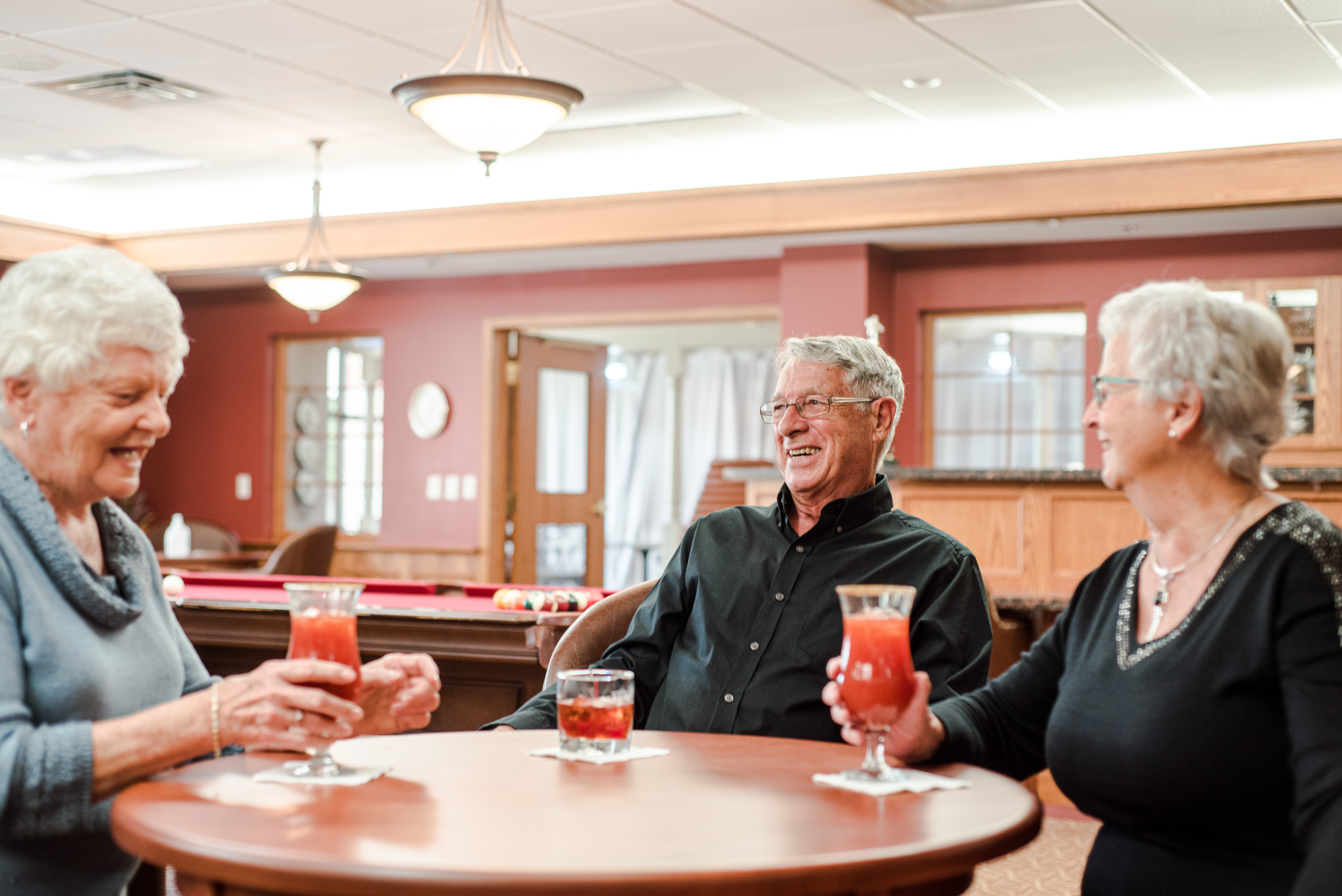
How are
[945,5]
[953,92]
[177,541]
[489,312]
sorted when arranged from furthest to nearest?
1. [489,312]
2. [177,541]
3. [953,92]
4. [945,5]

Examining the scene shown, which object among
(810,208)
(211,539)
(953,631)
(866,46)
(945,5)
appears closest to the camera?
(953,631)

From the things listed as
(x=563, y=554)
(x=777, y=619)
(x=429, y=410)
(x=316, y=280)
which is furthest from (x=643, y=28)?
(x=563, y=554)

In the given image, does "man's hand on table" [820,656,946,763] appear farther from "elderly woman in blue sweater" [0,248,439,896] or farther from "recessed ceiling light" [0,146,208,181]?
"recessed ceiling light" [0,146,208,181]

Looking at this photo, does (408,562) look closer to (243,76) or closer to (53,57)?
(243,76)

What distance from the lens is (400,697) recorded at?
1.71 meters

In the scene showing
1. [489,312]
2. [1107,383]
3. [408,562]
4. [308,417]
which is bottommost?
[408,562]

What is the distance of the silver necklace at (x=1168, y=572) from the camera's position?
1578mm

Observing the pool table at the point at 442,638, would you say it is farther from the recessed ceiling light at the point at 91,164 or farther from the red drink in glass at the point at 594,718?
the recessed ceiling light at the point at 91,164

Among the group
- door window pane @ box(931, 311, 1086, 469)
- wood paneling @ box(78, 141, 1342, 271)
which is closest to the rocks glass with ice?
wood paneling @ box(78, 141, 1342, 271)

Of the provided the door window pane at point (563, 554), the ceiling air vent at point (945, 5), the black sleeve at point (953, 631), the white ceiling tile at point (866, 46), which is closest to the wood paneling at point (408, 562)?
the door window pane at point (563, 554)

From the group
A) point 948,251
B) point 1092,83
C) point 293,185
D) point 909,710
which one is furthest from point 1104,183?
point 909,710

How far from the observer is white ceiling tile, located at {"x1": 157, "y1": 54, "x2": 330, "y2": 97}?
526 cm

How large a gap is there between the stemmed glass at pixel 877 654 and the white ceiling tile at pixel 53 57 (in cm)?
467

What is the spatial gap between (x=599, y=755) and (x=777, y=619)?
591 mm
